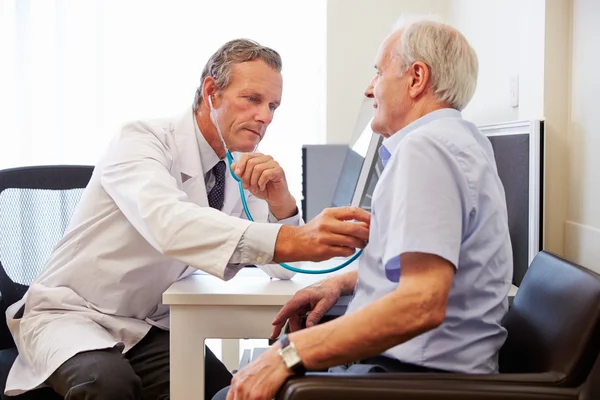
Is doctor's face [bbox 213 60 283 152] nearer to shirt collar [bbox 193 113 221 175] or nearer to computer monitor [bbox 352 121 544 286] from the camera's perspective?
shirt collar [bbox 193 113 221 175]

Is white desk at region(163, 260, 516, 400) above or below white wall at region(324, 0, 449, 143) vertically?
below

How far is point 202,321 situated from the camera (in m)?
1.36

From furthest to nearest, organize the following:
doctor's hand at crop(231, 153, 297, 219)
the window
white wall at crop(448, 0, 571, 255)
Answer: the window
white wall at crop(448, 0, 571, 255)
doctor's hand at crop(231, 153, 297, 219)

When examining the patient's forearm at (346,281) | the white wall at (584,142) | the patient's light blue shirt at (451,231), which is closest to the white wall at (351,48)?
the white wall at (584,142)

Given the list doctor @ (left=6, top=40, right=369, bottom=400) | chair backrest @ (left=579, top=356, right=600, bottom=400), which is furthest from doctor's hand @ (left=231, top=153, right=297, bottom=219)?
chair backrest @ (left=579, top=356, right=600, bottom=400)

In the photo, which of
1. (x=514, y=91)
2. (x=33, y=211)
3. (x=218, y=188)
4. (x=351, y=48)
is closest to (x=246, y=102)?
(x=218, y=188)

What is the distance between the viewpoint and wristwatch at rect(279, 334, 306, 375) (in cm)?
98

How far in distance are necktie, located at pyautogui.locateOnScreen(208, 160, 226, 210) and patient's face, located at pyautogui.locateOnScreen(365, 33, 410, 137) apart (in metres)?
0.61

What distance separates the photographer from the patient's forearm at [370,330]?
3.10ft

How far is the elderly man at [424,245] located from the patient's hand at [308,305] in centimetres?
17

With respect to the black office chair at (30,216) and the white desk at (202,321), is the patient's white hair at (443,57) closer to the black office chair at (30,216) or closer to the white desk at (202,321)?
the white desk at (202,321)

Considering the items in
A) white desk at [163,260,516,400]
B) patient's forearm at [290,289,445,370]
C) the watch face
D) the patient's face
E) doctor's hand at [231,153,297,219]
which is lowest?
white desk at [163,260,516,400]

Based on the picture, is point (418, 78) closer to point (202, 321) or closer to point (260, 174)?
point (260, 174)

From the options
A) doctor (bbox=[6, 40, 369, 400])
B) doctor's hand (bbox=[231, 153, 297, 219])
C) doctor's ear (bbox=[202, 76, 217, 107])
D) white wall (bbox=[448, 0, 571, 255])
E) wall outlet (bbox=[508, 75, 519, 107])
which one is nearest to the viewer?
doctor (bbox=[6, 40, 369, 400])
